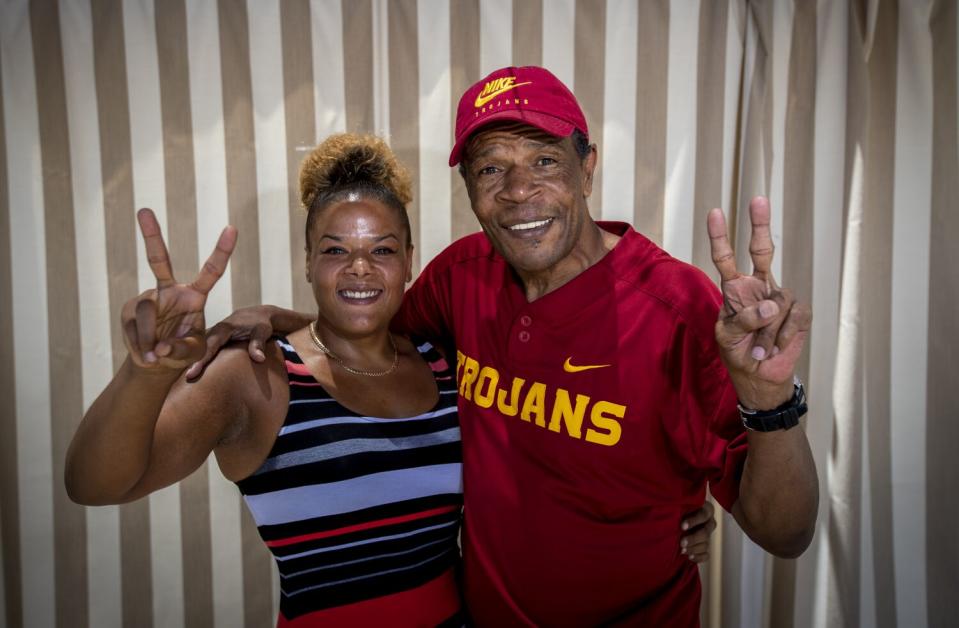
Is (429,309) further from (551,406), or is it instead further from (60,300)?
(60,300)

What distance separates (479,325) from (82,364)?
58.2 inches

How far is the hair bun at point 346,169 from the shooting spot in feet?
4.33

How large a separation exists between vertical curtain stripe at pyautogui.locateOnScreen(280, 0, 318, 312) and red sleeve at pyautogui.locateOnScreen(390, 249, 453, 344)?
57cm

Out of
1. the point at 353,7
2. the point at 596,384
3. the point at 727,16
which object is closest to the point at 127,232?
the point at 353,7

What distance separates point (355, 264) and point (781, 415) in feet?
2.72

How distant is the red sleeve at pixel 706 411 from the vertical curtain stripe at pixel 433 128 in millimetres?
1111

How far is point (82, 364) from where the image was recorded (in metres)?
1.96

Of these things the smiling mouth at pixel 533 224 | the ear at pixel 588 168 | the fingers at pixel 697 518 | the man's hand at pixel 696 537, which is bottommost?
the man's hand at pixel 696 537

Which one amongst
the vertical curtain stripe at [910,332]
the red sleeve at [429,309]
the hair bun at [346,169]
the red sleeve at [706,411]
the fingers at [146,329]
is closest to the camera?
the fingers at [146,329]

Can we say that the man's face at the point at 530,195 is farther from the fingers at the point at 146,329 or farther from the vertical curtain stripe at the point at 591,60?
the vertical curtain stripe at the point at 591,60

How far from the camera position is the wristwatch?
2.84 feet

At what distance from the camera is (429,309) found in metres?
1.54

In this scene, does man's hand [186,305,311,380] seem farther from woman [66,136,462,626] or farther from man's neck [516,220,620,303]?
man's neck [516,220,620,303]

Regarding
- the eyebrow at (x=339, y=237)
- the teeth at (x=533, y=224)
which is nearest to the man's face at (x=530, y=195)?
the teeth at (x=533, y=224)
